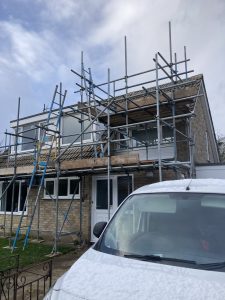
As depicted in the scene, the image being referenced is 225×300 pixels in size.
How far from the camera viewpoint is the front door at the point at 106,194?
9977 millimetres

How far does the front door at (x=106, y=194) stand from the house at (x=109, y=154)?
20 mm

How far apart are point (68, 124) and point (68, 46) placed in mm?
3840

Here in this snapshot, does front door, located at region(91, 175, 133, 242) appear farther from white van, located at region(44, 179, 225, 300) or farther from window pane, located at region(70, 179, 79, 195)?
white van, located at region(44, 179, 225, 300)

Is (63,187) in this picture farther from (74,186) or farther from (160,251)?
(160,251)

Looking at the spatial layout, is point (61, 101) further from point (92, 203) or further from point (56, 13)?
point (92, 203)

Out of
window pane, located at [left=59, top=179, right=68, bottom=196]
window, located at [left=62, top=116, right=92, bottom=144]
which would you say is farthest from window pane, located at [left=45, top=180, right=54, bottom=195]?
window, located at [left=62, top=116, right=92, bottom=144]

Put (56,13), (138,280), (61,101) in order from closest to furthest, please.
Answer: (138,280)
(56,13)
(61,101)

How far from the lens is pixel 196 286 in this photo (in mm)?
1986

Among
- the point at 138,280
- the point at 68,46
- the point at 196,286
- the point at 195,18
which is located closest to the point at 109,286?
the point at 138,280

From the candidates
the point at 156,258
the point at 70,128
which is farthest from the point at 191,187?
the point at 70,128

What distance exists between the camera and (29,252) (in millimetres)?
8797

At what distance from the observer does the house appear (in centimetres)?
852

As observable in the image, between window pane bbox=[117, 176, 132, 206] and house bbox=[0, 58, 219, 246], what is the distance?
0.06 ft

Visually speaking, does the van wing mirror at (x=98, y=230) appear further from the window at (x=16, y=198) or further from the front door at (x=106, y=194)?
the window at (x=16, y=198)
